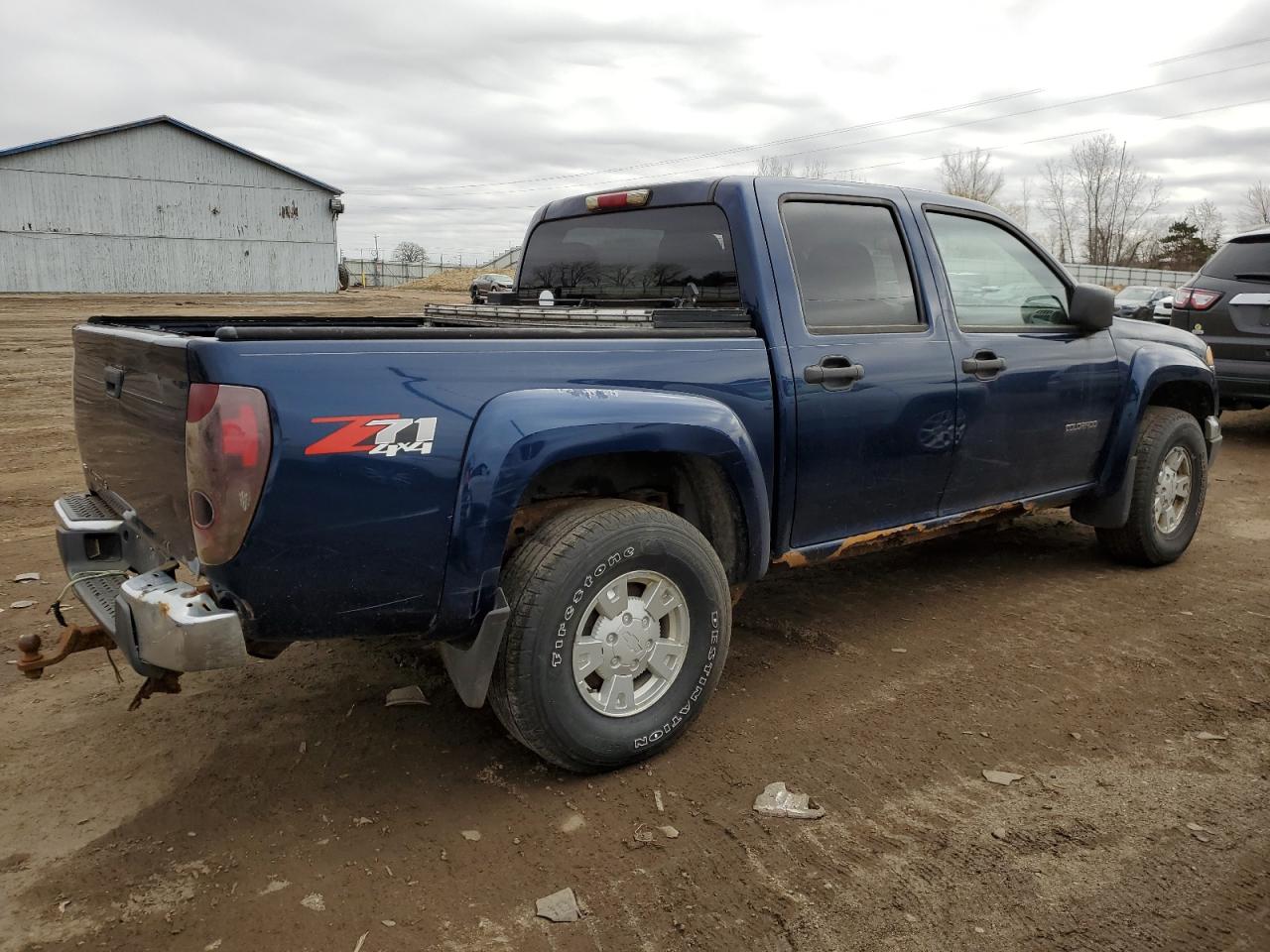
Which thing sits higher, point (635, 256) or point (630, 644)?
point (635, 256)

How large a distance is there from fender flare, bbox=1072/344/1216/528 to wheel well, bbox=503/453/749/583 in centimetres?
250

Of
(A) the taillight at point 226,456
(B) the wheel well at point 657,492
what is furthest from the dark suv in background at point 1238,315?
(A) the taillight at point 226,456

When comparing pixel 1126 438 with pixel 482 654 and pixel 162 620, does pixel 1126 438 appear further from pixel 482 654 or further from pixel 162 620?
pixel 162 620

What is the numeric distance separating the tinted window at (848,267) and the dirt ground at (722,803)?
1.43 metres

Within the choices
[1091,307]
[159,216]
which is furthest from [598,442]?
[159,216]

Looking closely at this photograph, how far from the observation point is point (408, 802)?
119 inches

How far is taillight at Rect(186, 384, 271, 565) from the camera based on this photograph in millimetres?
2395

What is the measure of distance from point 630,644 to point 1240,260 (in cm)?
848

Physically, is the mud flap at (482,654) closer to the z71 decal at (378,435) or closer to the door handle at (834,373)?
the z71 decal at (378,435)

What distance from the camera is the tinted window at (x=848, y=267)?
371 cm

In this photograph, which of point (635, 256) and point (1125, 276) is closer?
point (635, 256)

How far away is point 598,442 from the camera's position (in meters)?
2.95

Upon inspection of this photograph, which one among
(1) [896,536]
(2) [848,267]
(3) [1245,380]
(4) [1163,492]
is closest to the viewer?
(2) [848,267]

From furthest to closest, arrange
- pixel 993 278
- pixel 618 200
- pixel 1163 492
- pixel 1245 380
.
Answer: pixel 1245 380
pixel 1163 492
pixel 993 278
pixel 618 200
